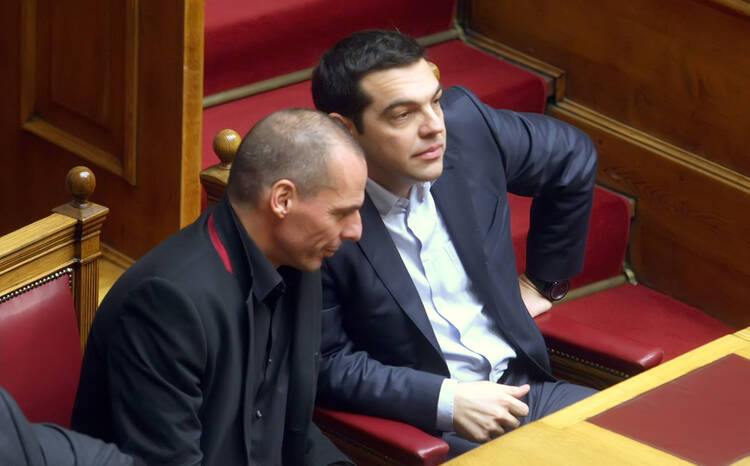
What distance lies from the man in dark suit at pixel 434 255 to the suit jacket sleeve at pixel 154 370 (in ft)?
1.62

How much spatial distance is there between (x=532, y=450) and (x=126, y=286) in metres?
0.63

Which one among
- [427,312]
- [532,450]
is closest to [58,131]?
[427,312]

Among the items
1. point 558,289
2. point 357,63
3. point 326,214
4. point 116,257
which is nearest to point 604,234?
point 558,289

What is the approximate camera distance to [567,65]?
3.80 meters

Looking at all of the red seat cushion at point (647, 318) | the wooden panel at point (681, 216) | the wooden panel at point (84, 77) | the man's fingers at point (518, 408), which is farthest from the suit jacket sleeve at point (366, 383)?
the wooden panel at point (681, 216)

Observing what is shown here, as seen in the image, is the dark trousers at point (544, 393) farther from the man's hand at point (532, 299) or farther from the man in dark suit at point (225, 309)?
the man in dark suit at point (225, 309)

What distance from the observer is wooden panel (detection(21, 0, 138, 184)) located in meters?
3.11

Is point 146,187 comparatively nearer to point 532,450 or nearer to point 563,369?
point 563,369

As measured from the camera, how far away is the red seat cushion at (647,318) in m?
3.47

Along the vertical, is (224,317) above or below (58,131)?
above

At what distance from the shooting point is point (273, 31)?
3559mm

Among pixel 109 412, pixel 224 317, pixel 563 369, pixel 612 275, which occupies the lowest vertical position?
pixel 612 275

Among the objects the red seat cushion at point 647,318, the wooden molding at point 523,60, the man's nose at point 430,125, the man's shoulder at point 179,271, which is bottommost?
the red seat cushion at point 647,318

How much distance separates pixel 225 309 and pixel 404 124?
591mm
